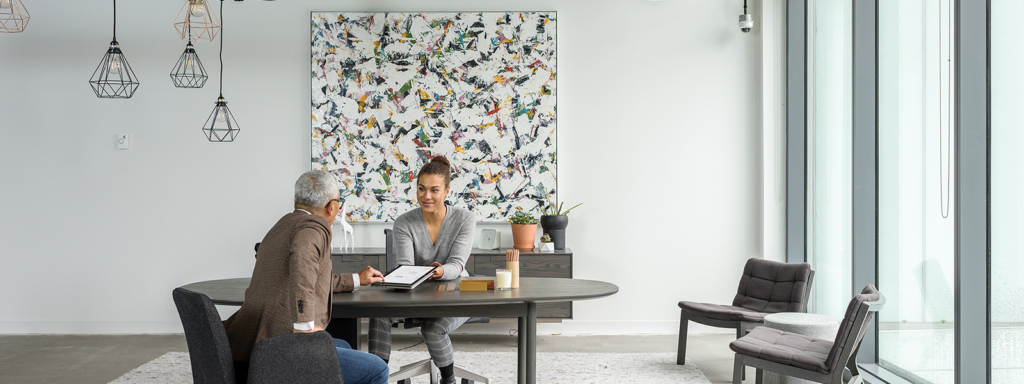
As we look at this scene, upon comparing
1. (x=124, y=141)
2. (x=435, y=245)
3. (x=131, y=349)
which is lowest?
(x=131, y=349)

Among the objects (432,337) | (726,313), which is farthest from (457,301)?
(726,313)

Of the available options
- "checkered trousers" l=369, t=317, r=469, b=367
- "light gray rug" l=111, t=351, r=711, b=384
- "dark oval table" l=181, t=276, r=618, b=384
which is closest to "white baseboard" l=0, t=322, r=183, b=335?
"light gray rug" l=111, t=351, r=711, b=384

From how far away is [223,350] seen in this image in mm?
2062

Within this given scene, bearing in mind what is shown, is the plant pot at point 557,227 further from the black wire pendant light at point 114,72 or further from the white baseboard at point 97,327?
the white baseboard at point 97,327

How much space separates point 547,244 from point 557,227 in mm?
163

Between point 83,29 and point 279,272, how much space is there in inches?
168

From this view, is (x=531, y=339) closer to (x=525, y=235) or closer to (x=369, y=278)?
(x=369, y=278)

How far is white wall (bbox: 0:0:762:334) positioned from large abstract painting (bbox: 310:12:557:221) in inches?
6.1

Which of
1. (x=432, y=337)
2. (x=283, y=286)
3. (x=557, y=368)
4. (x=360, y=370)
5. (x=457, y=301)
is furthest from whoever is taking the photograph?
(x=557, y=368)

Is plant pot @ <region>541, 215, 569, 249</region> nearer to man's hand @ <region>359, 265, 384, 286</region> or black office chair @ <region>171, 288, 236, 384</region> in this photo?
man's hand @ <region>359, 265, 384, 286</region>

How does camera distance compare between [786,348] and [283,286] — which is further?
[786,348]

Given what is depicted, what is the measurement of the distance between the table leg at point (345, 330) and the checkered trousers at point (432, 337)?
9cm

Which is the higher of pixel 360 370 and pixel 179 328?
pixel 360 370

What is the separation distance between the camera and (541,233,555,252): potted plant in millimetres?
4863
